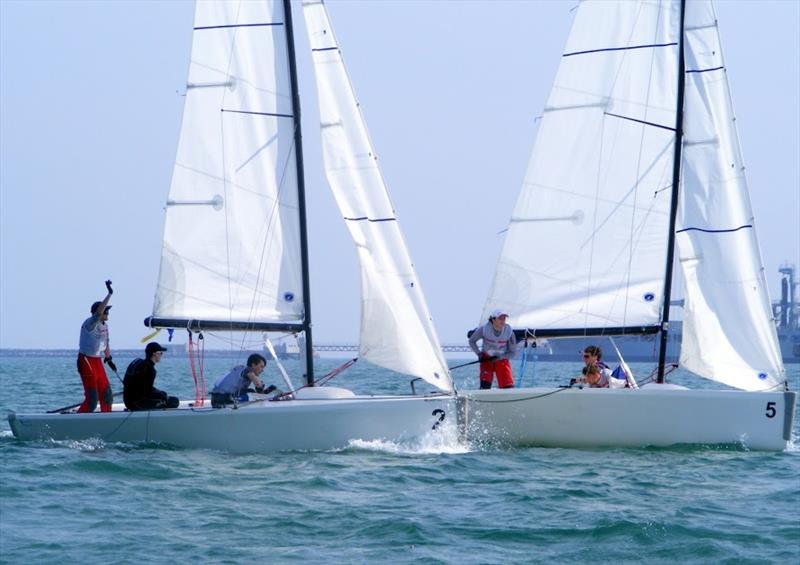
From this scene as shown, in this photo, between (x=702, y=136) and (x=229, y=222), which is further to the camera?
(x=702, y=136)

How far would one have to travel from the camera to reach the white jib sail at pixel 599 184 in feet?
61.8

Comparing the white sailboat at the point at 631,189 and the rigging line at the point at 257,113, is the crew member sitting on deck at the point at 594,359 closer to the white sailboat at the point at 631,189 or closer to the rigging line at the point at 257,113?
the white sailboat at the point at 631,189

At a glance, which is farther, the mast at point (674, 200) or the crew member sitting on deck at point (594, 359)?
the mast at point (674, 200)

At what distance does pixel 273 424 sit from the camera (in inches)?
631

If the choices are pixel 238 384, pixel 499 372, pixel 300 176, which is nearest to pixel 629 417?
pixel 499 372

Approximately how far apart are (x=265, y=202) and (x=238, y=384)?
220 centimetres

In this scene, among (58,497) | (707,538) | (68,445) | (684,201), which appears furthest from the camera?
(684,201)

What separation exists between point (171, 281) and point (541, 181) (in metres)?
4.99

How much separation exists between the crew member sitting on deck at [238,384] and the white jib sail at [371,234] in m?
1.24

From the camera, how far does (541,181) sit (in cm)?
1900

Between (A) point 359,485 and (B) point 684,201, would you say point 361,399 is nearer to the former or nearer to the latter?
(A) point 359,485

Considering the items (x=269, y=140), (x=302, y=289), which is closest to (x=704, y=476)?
(x=302, y=289)

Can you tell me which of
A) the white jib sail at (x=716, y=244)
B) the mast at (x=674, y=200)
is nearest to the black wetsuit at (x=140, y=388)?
the mast at (x=674, y=200)

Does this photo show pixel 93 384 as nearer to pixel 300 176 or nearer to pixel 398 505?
pixel 300 176
